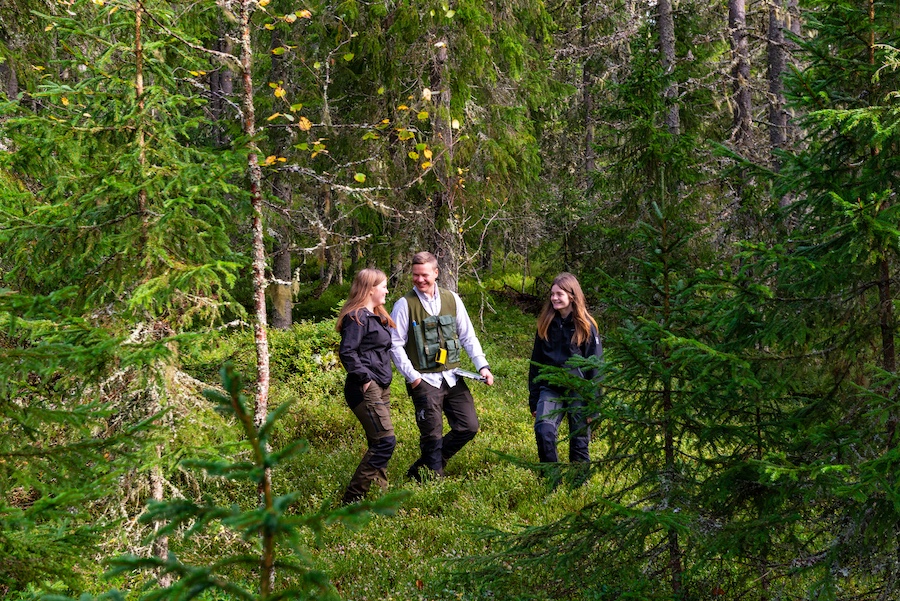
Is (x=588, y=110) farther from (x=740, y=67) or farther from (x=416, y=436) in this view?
(x=416, y=436)

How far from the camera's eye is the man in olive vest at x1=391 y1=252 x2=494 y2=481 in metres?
8.26

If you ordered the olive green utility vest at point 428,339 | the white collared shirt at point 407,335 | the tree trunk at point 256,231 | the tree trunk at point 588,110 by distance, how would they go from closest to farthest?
the tree trunk at point 256,231 < the white collared shirt at point 407,335 < the olive green utility vest at point 428,339 < the tree trunk at point 588,110

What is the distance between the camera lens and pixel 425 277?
8.23 metres

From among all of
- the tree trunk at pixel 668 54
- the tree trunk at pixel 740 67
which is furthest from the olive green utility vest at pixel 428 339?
the tree trunk at pixel 740 67

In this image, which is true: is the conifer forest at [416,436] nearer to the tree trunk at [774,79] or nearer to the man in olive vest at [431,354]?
the man in olive vest at [431,354]

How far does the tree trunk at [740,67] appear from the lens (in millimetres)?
15188

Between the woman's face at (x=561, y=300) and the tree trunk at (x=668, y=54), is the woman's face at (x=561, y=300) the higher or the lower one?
the lower one

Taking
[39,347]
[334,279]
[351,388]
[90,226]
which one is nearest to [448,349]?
[351,388]

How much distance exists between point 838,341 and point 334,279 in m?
24.7

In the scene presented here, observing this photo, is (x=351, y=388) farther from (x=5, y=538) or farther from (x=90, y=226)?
(x=5, y=538)

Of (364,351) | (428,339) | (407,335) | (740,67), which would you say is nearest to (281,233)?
(407,335)

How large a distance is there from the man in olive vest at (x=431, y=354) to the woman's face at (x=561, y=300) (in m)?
0.97

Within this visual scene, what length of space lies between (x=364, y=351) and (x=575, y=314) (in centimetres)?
235

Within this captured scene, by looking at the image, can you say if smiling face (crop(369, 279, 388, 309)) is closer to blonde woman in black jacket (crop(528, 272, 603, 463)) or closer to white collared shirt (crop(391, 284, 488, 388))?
white collared shirt (crop(391, 284, 488, 388))
